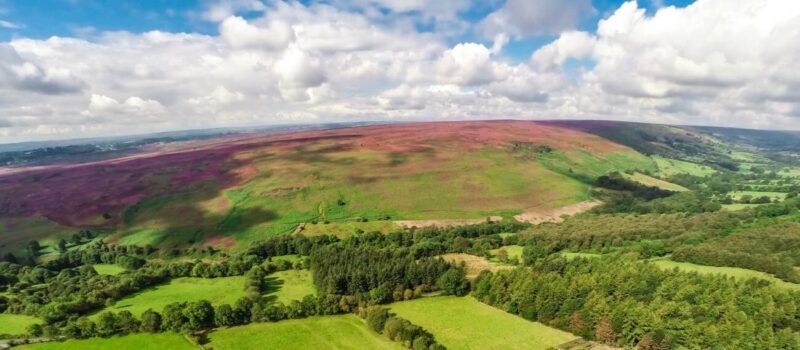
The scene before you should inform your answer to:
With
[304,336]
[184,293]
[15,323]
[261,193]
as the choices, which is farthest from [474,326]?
[261,193]

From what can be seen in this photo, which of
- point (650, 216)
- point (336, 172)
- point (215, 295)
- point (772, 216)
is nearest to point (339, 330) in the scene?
point (215, 295)

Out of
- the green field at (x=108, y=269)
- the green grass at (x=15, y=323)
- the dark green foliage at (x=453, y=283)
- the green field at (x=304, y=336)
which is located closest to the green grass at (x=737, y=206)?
the dark green foliage at (x=453, y=283)

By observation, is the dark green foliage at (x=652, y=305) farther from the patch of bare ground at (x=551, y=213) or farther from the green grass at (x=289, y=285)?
the patch of bare ground at (x=551, y=213)

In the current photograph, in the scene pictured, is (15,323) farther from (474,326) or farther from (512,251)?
(512,251)

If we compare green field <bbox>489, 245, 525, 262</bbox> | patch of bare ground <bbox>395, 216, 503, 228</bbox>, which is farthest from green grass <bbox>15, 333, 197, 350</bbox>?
patch of bare ground <bbox>395, 216, 503, 228</bbox>

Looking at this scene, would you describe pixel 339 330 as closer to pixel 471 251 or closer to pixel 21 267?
pixel 471 251

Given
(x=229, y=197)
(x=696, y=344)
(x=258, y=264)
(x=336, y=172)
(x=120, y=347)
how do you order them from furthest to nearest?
(x=336, y=172)
(x=229, y=197)
(x=258, y=264)
(x=120, y=347)
(x=696, y=344)
